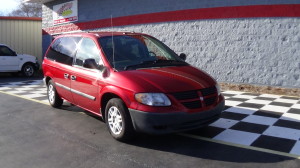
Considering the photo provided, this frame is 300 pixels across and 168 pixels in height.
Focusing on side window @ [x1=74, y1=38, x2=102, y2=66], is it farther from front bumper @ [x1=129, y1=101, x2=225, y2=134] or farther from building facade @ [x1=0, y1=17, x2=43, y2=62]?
building facade @ [x1=0, y1=17, x2=43, y2=62]

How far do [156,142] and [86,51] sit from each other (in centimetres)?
215

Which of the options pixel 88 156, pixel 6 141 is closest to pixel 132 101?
pixel 88 156

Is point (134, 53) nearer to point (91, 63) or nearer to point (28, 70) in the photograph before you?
point (91, 63)

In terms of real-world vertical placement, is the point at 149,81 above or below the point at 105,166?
above

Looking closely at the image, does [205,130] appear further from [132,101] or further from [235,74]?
[235,74]

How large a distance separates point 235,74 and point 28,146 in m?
6.69

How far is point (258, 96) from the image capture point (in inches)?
327

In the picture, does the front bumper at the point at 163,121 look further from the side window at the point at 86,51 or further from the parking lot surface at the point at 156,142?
the side window at the point at 86,51

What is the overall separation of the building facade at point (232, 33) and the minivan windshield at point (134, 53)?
10.2 feet

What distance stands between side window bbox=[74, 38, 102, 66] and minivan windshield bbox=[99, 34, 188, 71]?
168 mm

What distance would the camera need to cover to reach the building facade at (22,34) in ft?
60.7

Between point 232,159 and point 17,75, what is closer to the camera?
point 232,159

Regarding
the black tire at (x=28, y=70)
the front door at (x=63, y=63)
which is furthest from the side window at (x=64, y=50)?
the black tire at (x=28, y=70)

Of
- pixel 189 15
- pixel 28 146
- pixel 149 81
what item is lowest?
pixel 28 146
